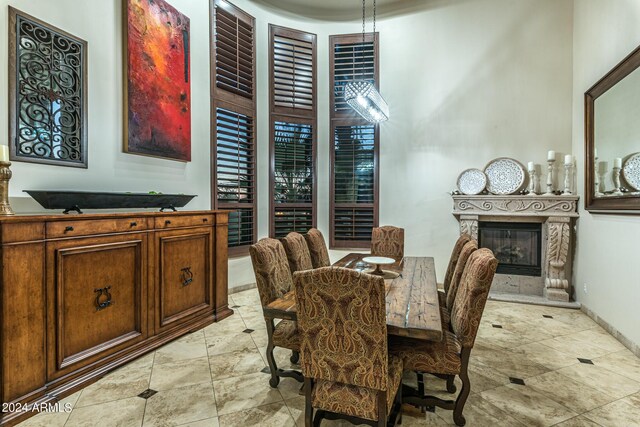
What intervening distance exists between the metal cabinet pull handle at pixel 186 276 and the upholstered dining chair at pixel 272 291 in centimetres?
125

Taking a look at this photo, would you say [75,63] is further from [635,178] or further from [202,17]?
[635,178]

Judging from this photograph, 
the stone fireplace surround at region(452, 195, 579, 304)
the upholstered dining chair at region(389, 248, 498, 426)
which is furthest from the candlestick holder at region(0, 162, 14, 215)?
the stone fireplace surround at region(452, 195, 579, 304)

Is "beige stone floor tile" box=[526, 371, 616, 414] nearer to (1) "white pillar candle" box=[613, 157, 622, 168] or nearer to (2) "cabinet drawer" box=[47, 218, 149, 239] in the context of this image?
(1) "white pillar candle" box=[613, 157, 622, 168]

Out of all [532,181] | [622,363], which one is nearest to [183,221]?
[622,363]

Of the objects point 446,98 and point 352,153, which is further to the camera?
point 352,153

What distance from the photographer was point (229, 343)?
287cm

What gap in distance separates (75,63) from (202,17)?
6.29 feet

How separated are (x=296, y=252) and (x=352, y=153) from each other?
107 inches

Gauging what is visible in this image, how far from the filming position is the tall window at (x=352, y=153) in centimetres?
489

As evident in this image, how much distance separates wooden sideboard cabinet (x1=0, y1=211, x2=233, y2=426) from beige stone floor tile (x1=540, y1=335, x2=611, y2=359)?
3387mm

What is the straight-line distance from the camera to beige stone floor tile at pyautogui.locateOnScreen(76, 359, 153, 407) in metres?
2.04

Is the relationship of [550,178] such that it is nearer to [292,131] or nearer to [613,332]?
[613,332]

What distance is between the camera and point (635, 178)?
2719 millimetres

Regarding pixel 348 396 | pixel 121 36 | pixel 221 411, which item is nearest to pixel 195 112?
pixel 121 36
